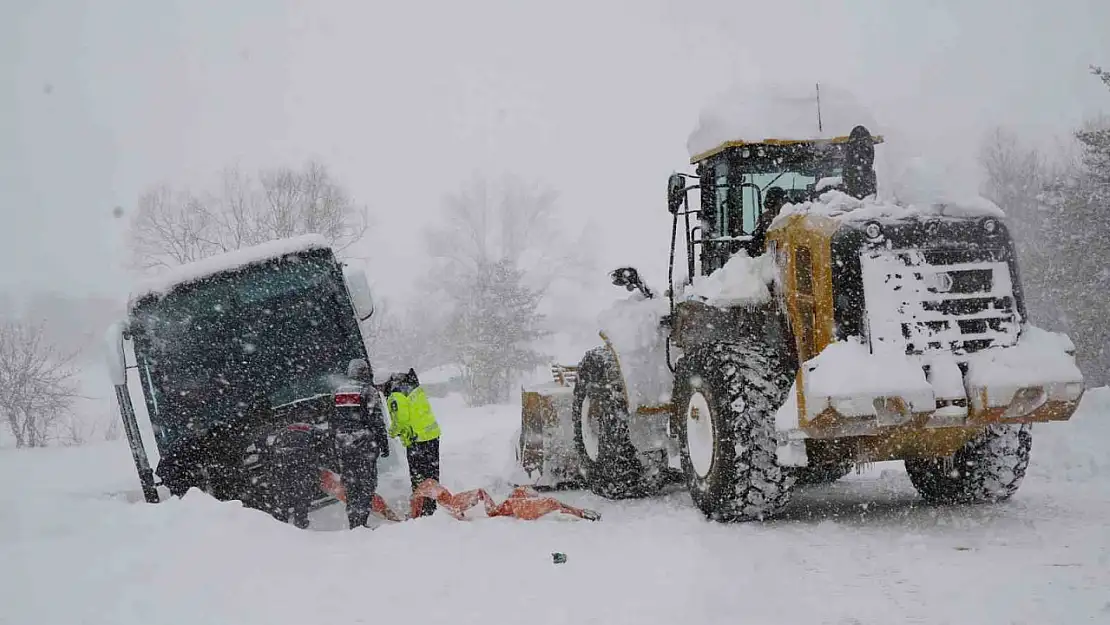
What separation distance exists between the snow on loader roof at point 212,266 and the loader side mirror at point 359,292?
1.40 feet

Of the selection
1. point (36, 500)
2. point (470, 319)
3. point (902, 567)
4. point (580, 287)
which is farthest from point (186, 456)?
point (580, 287)

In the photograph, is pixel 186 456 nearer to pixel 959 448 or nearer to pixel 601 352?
pixel 601 352

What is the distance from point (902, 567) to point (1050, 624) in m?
1.14

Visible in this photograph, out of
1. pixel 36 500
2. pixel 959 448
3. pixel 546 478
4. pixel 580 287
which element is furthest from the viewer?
pixel 580 287

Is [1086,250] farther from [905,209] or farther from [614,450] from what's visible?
[905,209]

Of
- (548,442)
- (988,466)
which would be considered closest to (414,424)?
Result: (548,442)

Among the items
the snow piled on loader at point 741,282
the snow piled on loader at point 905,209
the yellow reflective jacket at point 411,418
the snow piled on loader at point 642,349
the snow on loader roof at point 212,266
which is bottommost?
the yellow reflective jacket at point 411,418

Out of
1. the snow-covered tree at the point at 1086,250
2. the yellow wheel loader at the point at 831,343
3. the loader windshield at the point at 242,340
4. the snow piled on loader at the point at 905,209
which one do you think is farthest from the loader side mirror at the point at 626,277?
the snow-covered tree at the point at 1086,250

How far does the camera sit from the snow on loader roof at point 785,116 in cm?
730

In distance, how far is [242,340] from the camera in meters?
8.32

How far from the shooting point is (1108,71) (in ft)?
68.6

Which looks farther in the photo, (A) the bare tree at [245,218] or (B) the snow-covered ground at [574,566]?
(A) the bare tree at [245,218]

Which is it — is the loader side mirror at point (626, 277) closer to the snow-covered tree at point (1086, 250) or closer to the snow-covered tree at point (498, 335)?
the snow-covered tree at point (1086, 250)

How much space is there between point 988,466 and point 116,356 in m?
7.07
